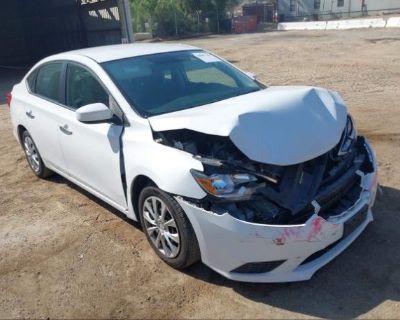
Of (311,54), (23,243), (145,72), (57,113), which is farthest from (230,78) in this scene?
(311,54)

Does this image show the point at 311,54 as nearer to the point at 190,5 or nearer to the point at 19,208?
the point at 19,208

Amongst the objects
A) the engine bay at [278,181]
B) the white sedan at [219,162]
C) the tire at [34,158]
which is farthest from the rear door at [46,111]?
the engine bay at [278,181]

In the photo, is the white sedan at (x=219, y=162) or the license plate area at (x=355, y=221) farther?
the license plate area at (x=355, y=221)

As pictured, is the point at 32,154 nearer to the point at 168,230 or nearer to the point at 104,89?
the point at 104,89

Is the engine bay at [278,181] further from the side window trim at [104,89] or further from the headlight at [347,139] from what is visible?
the side window trim at [104,89]

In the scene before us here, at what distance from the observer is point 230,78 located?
4.38 meters

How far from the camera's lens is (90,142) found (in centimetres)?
394

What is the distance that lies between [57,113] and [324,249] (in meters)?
2.96

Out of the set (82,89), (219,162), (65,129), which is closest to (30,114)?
(65,129)

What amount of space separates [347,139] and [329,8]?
42.9 metres

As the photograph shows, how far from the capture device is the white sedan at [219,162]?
2.90m

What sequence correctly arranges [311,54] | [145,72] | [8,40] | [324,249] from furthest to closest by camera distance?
1. [8,40]
2. [311,54]
3. [145,72]
4. [324,249]

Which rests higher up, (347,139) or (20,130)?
(347,139)

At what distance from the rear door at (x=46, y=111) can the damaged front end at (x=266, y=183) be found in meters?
1.74
